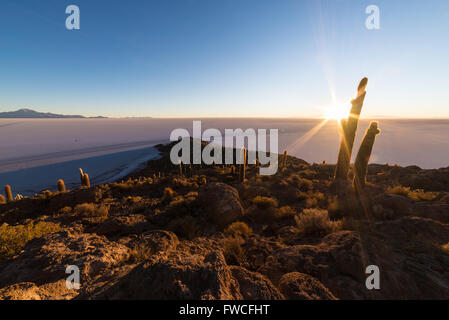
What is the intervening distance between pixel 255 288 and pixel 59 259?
3.83 m

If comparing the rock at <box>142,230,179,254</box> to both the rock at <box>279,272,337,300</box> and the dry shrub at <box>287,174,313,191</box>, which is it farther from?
the dry shrub at <box>287,174,313,191</box>

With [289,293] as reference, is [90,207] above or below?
below

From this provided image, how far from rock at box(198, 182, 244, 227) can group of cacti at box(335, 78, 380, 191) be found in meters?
6.53

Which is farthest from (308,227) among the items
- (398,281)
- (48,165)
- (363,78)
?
(48,165)

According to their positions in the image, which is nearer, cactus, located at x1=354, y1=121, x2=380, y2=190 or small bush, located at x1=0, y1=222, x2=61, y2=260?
small bush, located at x1=0, y1=222, x2=61, y2=260

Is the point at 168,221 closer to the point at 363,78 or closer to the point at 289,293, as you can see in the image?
the point at 289,293

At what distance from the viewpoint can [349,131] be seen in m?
10.4

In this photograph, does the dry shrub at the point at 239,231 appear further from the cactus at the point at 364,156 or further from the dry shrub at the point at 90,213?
the cactus at the point at 364,156

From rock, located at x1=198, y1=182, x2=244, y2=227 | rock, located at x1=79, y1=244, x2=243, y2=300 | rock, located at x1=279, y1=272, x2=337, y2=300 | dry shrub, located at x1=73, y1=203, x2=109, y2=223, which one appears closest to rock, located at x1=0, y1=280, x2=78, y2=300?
rock, located at x1=79, y1=244, x2=243, y2=300

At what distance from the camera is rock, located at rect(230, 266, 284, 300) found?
2149 millimetres

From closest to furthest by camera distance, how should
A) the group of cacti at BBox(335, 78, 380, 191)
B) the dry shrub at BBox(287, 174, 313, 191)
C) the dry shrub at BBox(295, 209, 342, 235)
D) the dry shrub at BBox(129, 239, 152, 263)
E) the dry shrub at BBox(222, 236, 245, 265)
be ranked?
the dry shrub at BBox(129, 239, 152, 263), the dry shrub at BBox(222, 236, 245, 265), the dry shrub at BBox(295, 209, 342, 235), the group of cacti at BBox(335, 78, 380, 191), the dry shrub at BBox(287, 174, 313, 191)

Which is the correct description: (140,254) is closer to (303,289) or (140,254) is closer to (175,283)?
(175,283)

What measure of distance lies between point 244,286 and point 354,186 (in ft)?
27.8
